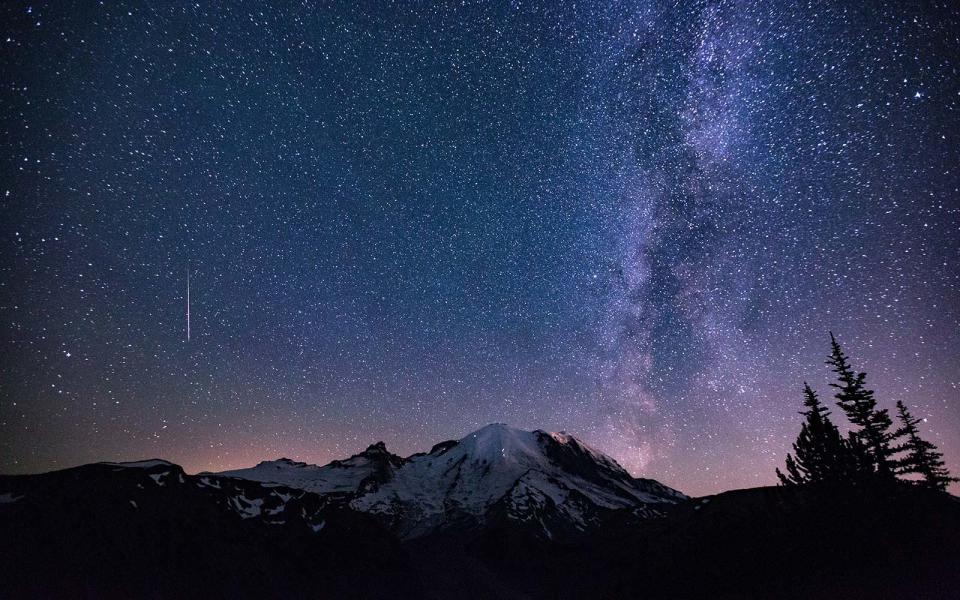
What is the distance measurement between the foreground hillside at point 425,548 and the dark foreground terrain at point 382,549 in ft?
0.50

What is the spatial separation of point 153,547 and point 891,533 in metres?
81.4

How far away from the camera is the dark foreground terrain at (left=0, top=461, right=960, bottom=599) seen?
1141 inches

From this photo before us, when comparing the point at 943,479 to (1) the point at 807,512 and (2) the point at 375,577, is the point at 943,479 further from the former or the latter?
(2) the point at 375,577

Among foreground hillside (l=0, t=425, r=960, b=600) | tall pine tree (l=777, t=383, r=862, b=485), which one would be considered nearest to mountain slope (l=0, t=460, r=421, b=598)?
foreground hillside (l=0, t=425, r=960, b=600)

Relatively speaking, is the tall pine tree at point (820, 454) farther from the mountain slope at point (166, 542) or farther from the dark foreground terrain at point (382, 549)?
the mountain slope at point (166, 542)

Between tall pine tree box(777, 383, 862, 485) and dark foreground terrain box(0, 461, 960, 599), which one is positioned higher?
tall pine tree box(777, 383, 862, 485)

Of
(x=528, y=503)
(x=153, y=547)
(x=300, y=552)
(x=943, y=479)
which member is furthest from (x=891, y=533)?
(x=528, y=503)

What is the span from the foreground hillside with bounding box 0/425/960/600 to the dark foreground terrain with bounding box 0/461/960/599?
0.50ft

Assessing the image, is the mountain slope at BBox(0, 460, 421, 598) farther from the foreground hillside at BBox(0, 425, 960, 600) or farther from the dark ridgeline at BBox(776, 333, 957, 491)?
the dark ridgeline at BBox(776, 333, 957, 491)

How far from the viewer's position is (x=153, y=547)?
6144cm

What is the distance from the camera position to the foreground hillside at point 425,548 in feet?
95.8

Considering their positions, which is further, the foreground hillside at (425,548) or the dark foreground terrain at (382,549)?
the foreground hillside at (425,548)

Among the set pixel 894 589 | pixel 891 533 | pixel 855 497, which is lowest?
pixel 894 589

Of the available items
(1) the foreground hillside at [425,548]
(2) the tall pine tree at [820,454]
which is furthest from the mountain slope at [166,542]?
(2) the tall pine tree at [820,454]
